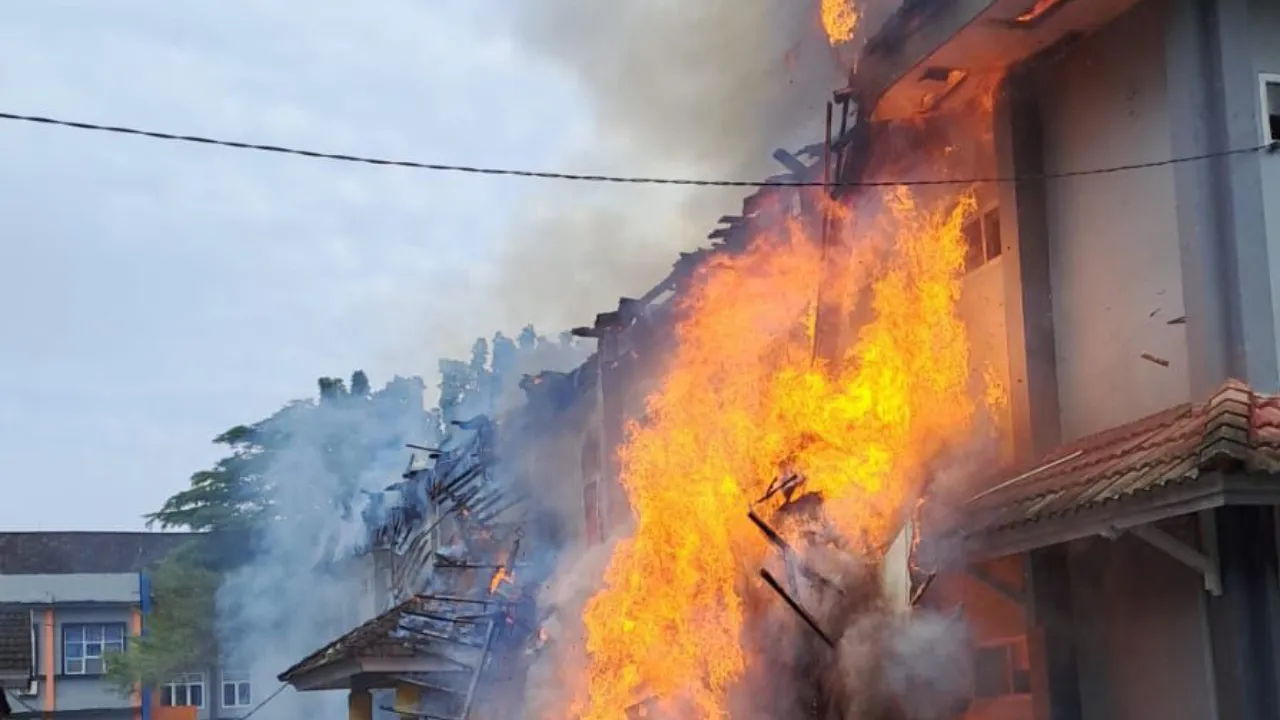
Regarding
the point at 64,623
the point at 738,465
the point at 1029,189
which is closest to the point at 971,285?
the point at 1029,189

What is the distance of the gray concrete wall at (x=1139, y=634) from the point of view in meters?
8.69

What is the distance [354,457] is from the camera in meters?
34.4

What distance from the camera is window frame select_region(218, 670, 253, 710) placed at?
135 ft

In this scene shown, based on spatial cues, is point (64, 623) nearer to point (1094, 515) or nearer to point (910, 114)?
point (910, 114)

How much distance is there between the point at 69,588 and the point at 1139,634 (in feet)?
125

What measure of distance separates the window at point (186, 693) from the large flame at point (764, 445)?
31626 mm

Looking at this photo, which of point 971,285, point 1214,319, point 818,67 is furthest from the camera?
point 818,67

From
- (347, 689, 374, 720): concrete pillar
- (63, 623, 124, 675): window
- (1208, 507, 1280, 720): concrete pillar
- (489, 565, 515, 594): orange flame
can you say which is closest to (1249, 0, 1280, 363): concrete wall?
(1208, 507, 1280, 720): concrete pillar

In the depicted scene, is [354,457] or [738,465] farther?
[354,457]

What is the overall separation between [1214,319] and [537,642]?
968 centimetres

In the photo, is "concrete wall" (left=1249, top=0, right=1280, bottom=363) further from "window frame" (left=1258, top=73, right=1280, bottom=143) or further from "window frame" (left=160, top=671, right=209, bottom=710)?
"window frame" (left=160, top=671, right=209, bottom=710)

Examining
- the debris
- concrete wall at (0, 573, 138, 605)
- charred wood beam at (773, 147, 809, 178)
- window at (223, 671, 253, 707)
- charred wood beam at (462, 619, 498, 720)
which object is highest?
charred wood beam at (773, 147, 809, 178)

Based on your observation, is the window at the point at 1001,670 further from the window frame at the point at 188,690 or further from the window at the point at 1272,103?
the window frame at the point at 188,690

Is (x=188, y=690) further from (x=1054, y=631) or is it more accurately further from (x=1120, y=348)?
(x=1120, y=348)
